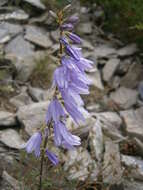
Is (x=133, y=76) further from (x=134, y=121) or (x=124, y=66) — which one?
→ (x=134, y=121)

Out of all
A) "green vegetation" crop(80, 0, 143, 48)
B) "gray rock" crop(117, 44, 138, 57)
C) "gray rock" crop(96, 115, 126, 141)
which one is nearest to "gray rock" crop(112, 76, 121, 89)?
"gray rock" crop(117, 44, 138, 57)

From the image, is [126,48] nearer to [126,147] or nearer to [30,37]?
[30,37]

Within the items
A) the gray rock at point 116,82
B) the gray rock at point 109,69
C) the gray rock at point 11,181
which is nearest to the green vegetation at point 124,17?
the gray rock at point 109,69

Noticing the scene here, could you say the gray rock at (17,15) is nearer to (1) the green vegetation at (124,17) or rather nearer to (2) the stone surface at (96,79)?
(1) the green vegetation at (124,17)

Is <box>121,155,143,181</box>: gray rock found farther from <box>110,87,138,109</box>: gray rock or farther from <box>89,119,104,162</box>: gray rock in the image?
<box>110,87,138,109</box>: gray rock

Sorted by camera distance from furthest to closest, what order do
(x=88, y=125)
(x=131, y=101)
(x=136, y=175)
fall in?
(x=131, y=101)
(x=88, y=125)
(x=136, y=175)

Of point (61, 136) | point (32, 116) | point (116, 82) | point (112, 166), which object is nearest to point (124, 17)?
point (116, 82)

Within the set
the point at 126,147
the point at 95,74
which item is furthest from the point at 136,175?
the point at 95,74
